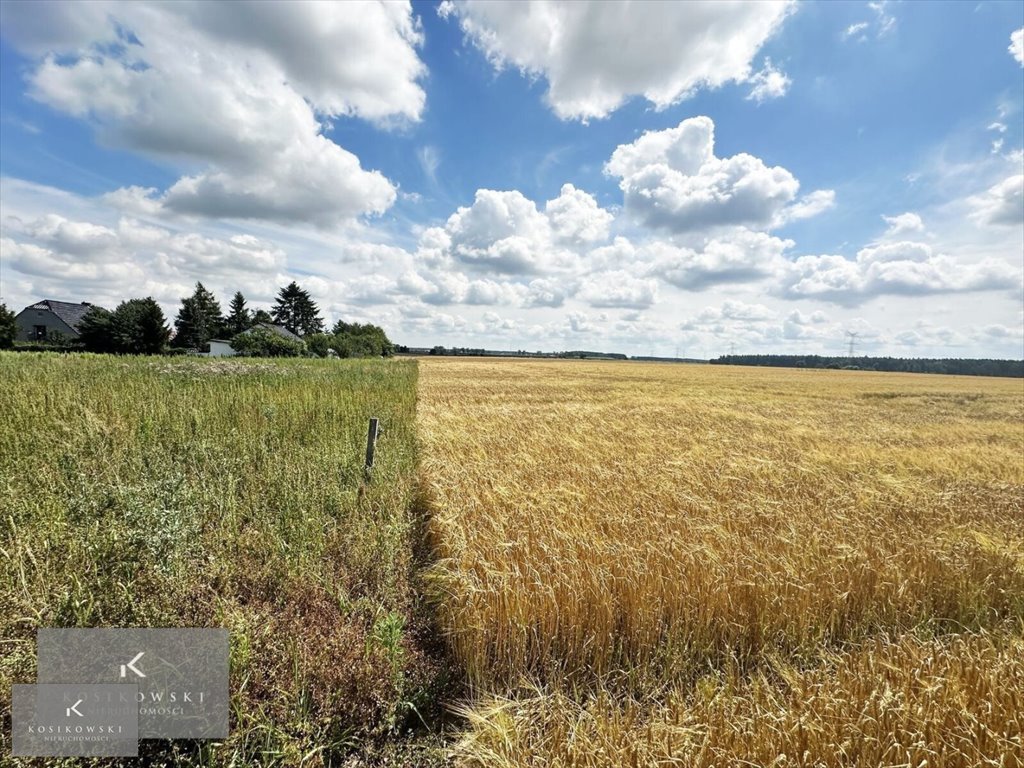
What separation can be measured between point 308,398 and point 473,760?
1093 centimetres

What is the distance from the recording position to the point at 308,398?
458 inches

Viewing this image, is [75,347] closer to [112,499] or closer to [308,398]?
[308,398]

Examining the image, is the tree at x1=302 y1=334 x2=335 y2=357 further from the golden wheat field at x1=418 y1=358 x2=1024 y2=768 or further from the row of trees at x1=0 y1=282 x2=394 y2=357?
the golden wheat field at x1=418 y1=358 x2=1024 y2=768

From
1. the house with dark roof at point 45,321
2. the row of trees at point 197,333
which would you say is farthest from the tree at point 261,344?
the house with dark roof at point 45,321

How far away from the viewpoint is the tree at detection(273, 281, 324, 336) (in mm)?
117875

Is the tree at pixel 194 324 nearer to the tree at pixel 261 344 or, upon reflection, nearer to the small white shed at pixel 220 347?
the small white shed at pixel 220 347

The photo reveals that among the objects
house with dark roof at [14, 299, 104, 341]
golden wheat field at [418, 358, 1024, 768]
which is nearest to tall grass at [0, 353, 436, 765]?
golden wheat field at [418, 358, 1024, 768]

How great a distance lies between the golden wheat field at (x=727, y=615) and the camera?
2.60 m

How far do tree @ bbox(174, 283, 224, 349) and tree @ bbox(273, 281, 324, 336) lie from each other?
38225mm

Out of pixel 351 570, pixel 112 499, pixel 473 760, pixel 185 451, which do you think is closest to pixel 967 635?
pixel 473 760

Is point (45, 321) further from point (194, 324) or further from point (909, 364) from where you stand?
point (909, 364)

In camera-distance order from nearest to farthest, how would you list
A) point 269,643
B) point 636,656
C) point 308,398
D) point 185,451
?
point 269,643 → point 636,656 → point 185,451 → point 308,398

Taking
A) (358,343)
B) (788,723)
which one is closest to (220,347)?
(358,343)

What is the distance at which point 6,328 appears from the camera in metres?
55.0
